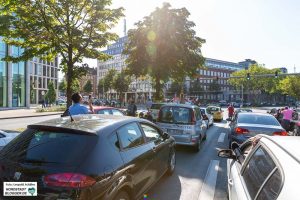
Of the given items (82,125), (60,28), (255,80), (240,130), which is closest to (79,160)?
(82,125)

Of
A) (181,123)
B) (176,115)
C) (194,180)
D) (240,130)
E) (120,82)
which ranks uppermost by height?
(120,82)

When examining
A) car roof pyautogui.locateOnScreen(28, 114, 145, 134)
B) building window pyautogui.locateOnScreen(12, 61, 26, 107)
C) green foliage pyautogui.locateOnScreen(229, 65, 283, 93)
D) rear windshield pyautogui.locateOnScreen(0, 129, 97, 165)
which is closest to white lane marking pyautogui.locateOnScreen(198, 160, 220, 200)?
car roof pyautogui.locateOnScreen(28, 114, 145, 134)

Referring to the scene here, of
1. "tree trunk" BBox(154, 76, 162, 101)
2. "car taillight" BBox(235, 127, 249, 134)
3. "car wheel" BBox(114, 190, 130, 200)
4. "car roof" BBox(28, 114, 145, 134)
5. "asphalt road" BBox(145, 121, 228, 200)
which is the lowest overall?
"asphalt road" BBox(145, 121, 228, 200)

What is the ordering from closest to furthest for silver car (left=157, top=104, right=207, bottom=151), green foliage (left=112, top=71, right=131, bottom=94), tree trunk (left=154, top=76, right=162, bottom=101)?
silver car (left=157, top=104, right=207, bottom=151)
tree trunk (left=154, top=76, right=162, bottom=101)
green foliage (left=112, top=71, right=131, bottom=94)

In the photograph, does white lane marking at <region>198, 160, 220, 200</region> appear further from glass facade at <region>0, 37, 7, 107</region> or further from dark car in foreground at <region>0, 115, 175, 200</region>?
glass facade at <region>0, 37, 7, 107</region>

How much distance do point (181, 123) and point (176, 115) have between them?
357 millimetres

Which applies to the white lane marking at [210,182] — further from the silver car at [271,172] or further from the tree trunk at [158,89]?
the tree trunk at [158,89]

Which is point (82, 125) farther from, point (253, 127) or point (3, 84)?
point (3, 84)

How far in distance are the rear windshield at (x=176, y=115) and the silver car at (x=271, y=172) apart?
6.47m

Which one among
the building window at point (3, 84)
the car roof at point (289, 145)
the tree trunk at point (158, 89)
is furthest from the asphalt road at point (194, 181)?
the building window at point (3, 84)

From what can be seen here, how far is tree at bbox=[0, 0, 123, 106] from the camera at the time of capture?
45.1 feet

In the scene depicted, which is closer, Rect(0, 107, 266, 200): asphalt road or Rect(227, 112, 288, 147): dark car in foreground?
Rect(0, 107, 266, 200): asphalt road

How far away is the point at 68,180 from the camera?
10.8ft

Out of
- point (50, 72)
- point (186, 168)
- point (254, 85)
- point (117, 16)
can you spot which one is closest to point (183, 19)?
point (117, 16)
